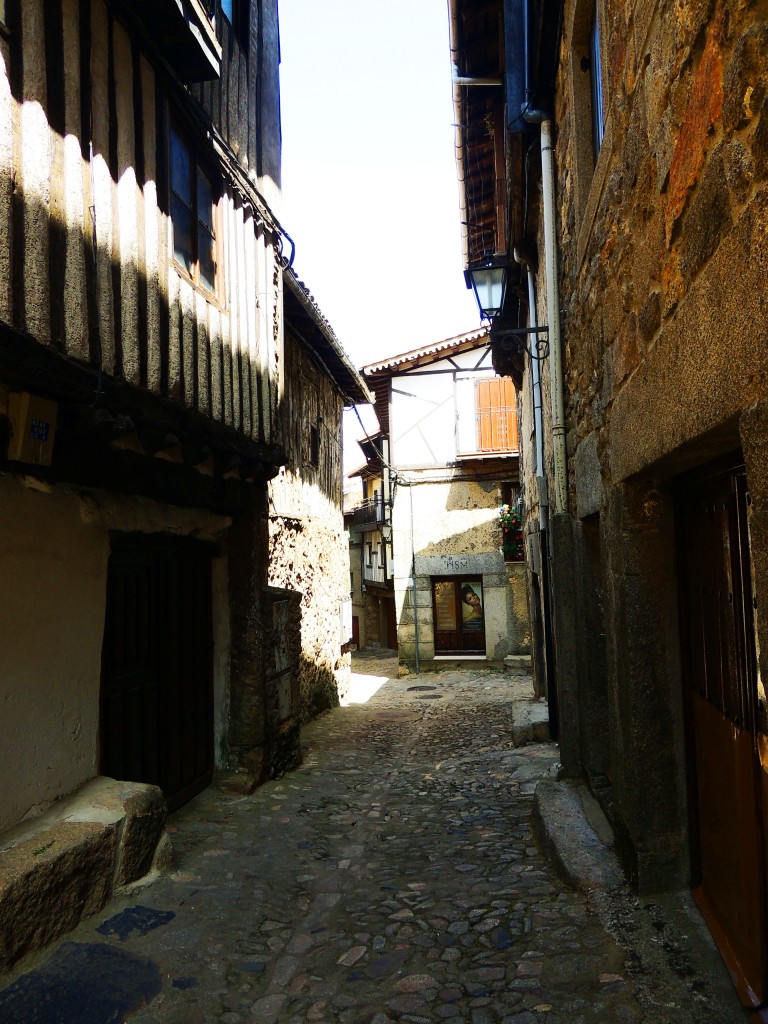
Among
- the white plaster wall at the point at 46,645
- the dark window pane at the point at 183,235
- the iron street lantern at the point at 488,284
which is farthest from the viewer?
the iron street lantern at the point at 488,284

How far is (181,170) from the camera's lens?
4711mm

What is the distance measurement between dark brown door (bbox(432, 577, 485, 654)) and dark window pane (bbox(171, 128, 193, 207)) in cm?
1213

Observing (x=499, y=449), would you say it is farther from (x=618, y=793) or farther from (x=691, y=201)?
(x=691, y=201)

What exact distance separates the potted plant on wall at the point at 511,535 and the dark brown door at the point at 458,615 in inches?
45.8

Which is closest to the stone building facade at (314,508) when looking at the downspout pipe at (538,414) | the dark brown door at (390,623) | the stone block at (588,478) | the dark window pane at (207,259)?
the dark window pane at (207,259)

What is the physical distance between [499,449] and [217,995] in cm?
→ 1336

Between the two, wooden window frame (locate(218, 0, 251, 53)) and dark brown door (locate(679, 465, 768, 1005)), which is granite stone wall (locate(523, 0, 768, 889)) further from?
wooden window frame (locate(218, 0, 251, 53))

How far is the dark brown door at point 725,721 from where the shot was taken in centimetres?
215

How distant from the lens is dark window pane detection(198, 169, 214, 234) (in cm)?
498

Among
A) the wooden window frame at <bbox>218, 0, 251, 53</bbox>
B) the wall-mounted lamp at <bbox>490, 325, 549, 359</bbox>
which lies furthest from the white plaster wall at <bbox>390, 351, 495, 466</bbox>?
the wooden window frame at <bbox>218, 0, 251, 53</bbox>

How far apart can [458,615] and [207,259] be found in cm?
1210

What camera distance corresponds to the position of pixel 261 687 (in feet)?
18.6

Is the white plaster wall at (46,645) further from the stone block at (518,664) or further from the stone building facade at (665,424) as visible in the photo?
the stone block at (518,664)

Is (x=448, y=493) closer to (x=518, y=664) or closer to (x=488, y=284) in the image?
(x=518, y=664)
